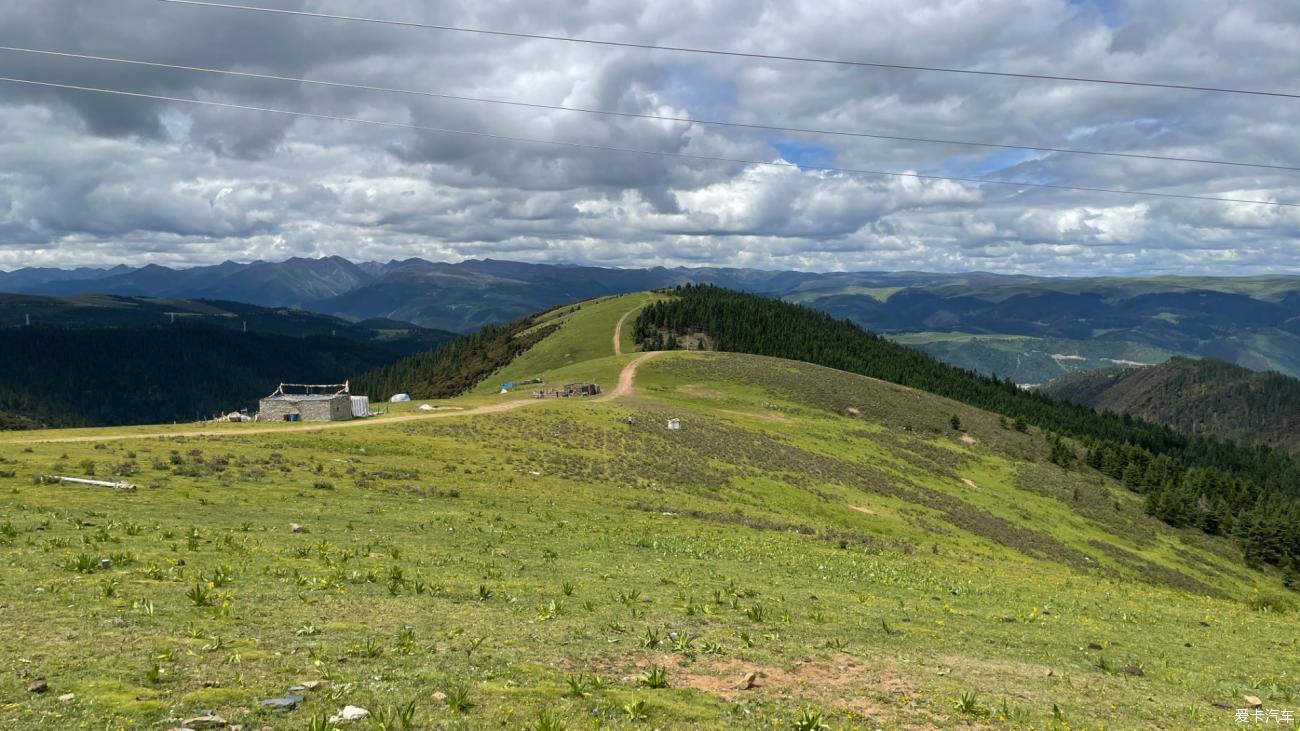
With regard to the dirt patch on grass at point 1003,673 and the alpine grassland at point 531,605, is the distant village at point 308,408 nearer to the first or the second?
the alpine grassland at point 531,605

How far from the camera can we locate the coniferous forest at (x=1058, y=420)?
111562 mm

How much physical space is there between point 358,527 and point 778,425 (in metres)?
64.8

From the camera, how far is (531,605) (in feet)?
56.9

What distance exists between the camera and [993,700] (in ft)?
42.3

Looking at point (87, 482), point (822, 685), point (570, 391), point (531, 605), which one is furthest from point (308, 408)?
point (822, 685)

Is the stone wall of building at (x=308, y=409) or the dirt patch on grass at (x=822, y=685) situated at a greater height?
the dirt patch on grass at (x=822, y=685)

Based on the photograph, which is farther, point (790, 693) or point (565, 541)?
point (565, 541)

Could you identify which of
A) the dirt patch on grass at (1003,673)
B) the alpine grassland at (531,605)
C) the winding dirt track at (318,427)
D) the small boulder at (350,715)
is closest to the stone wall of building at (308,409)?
the winding dirt track at (318,427)

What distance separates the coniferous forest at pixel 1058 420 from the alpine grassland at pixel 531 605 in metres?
74.2

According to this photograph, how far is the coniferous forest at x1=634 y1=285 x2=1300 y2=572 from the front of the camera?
11156 centimetres

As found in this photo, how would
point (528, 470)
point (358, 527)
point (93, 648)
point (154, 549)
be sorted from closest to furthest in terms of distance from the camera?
point (93, 648)
point (154, 549)
point (358, 527)
point (528, 470)

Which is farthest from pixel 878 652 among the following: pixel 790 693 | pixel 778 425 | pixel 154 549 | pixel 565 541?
pixel 778 425

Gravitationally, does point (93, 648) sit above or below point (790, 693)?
above

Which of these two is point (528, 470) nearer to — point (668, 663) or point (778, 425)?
point (668, 663)
